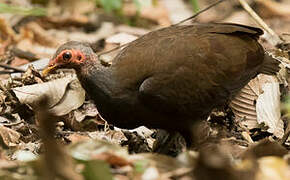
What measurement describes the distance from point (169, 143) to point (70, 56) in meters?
0.94

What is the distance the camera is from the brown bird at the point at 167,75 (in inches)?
Answer: 192

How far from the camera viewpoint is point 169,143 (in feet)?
16.8

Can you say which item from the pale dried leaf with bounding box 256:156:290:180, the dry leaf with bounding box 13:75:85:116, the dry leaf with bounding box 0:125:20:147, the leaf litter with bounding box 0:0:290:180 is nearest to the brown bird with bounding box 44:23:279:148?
the leaf litter with bounding box 0:0:290:180

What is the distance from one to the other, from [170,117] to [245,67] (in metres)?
0.73

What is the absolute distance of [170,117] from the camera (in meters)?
4.98

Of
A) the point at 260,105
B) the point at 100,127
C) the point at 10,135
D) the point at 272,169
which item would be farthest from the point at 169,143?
the point at 272,169

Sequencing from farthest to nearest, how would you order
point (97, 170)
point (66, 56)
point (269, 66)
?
1. point (269, 66)
2. point (66, 56)
3. point (97, 170)

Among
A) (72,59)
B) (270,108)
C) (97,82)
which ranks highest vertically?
(72,59)

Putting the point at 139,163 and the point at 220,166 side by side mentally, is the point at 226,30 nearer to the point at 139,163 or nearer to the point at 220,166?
the point at 139,163

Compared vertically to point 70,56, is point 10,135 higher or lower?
lower

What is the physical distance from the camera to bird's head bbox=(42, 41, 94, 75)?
5004 mm

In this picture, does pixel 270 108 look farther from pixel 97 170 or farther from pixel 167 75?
pixel 97 170

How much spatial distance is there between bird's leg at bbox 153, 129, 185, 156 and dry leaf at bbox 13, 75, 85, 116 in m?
0.68

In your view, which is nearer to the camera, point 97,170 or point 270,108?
point 97,170
